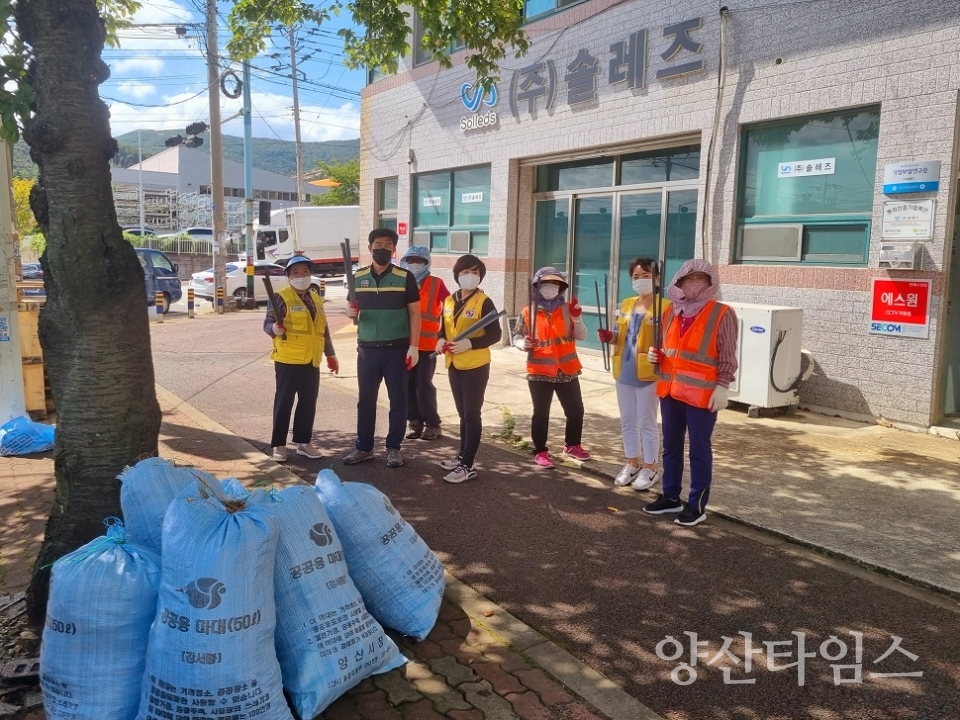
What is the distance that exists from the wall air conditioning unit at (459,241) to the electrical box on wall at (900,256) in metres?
7.48

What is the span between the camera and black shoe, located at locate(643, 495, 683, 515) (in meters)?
5.48

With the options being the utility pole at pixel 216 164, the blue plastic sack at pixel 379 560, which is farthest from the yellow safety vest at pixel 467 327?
the utility pole at pixel 216 164

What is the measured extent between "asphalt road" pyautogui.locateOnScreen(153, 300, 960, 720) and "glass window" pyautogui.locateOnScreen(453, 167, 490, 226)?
24.5ft

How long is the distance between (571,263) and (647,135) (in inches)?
95.0

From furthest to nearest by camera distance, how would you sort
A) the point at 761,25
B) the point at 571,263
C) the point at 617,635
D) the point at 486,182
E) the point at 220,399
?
the point at 486,182
the point at 571,263
the point at 220,399
the point at 761,25
the point at 617,635

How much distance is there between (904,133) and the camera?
25.0 feet

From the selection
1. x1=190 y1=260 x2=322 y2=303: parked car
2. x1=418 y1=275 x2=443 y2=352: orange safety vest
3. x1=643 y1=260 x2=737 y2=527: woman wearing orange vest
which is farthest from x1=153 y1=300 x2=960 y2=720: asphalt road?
x1=190 y1=260 x2=322 y2=303: parked car

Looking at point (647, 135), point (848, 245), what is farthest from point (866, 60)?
point (647, 135)

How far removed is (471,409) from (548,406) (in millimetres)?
780

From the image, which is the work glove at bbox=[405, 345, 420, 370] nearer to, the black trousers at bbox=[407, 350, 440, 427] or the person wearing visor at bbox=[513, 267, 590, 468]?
the person wearing visor at bbox=[513, 267, 590, 468]

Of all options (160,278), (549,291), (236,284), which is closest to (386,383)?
(549,291)

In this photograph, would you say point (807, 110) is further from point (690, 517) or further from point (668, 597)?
point (668, 597)

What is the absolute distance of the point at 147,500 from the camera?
10.6ft

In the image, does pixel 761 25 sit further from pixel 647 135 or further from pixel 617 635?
pixel 617 635
